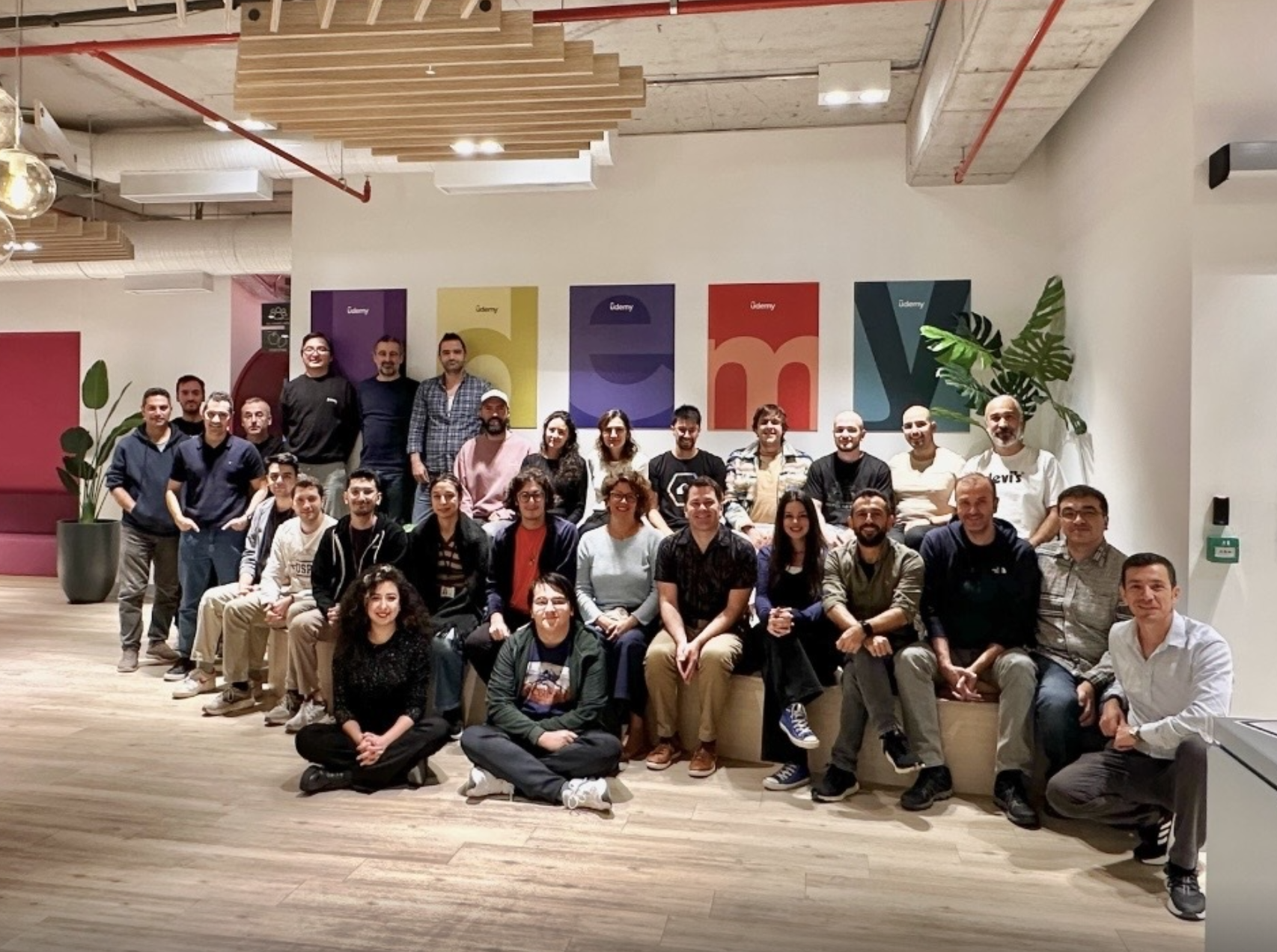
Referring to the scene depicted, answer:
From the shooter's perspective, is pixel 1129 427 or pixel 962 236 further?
pixel 962 236

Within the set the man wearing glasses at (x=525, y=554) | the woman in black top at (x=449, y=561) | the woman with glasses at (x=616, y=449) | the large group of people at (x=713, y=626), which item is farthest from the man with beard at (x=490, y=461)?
the man wearing glasses at (x=525, y=554)

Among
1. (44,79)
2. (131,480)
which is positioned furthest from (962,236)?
(44,79)

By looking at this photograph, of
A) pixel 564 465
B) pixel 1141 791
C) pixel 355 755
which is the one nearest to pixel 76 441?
pixel 564 465

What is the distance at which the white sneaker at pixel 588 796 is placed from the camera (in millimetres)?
3395

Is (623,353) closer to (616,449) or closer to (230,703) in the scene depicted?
(616,449)

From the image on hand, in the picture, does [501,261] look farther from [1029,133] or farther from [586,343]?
[1029,133]

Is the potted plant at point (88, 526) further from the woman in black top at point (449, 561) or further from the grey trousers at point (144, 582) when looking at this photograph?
the woman in black top at point (449, 561)

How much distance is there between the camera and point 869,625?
372cm

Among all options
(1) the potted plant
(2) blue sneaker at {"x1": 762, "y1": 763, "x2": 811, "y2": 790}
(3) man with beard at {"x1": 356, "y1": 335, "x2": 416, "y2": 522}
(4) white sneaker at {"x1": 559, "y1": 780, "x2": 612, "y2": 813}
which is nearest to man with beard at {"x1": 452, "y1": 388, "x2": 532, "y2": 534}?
(3) man with beard at {"x1": 356, "y1": 335, "x2": 416, "y2": 522}

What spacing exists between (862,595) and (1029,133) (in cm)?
286

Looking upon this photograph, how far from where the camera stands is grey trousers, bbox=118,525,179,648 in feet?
17.9

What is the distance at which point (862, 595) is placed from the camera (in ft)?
12.7

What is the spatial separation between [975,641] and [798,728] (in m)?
0.82

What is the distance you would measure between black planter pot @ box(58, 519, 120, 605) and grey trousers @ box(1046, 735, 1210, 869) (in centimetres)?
751
